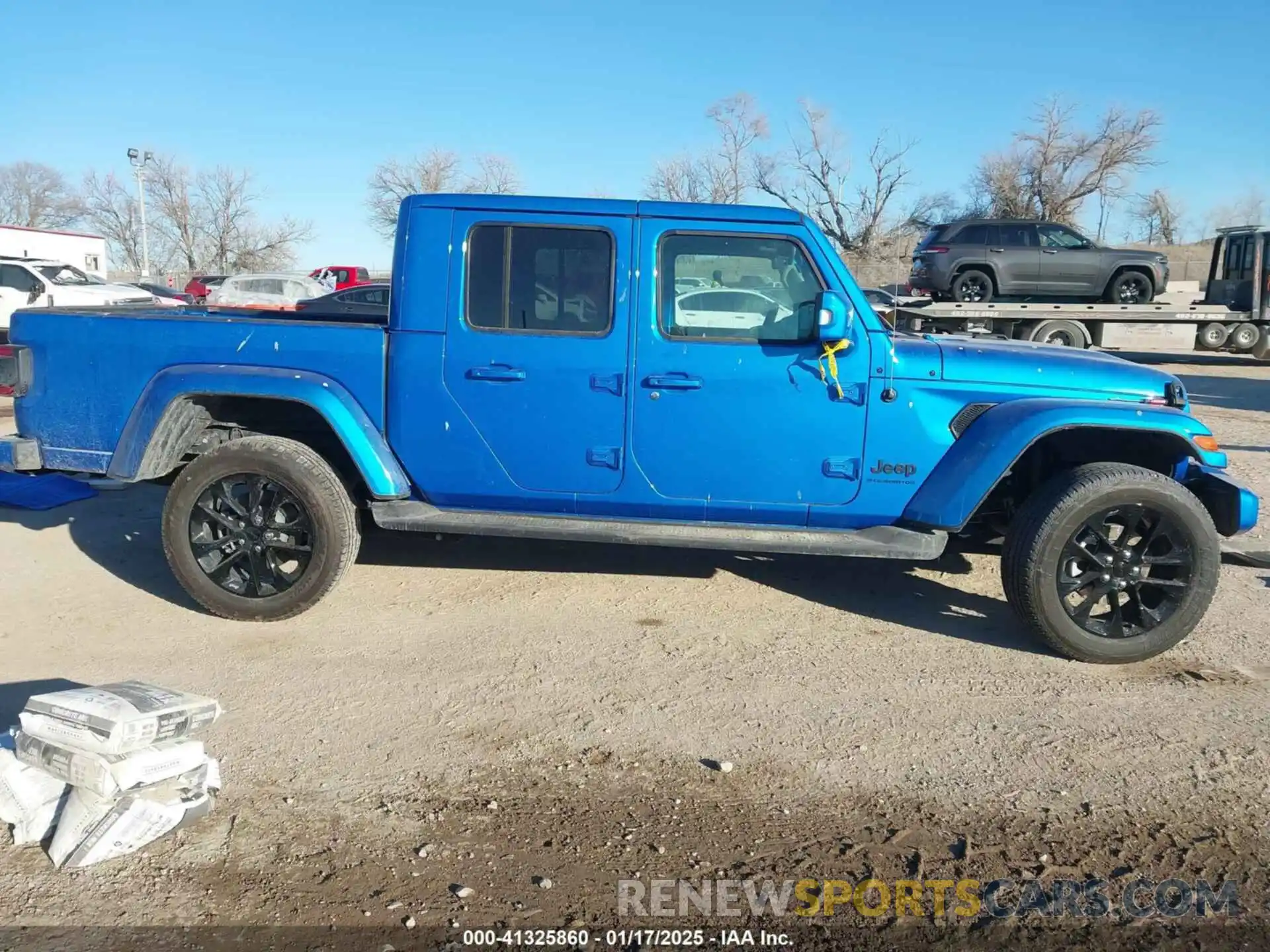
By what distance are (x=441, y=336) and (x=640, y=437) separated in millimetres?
1035

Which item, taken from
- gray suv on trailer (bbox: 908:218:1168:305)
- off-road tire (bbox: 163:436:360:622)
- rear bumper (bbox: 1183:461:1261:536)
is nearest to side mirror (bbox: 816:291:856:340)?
rear bumper (bbox: 1183:461:1261:536)

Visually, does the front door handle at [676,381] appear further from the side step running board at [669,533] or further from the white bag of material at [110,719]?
the white bag of material at [110,719]

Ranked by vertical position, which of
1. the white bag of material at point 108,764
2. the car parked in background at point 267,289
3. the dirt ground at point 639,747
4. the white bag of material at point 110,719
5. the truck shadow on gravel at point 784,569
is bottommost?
the dirt ground at point 639,747

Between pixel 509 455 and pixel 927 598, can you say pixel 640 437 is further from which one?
pixel 927 598

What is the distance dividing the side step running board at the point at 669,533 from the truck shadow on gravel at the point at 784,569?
0.60m

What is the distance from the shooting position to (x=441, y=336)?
4.53m

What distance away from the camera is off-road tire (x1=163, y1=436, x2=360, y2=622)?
180 inches

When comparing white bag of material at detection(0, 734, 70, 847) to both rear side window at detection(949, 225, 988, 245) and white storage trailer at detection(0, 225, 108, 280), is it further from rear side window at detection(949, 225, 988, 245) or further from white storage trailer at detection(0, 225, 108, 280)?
white storage trailer at detection(0, 225, 108, 280)

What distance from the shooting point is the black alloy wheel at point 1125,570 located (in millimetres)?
4309

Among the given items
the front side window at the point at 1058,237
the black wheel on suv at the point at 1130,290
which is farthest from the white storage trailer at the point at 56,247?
the black wheel on suv at the point at 1130,290

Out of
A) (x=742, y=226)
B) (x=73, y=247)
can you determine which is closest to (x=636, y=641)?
(x=742, y=226)

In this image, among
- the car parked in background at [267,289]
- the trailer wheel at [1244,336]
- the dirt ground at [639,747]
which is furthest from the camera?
the car parked in background at [267,289]

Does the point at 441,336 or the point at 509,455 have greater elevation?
the point at 441,336

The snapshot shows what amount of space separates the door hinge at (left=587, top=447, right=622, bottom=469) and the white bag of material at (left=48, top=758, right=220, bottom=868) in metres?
2.21
